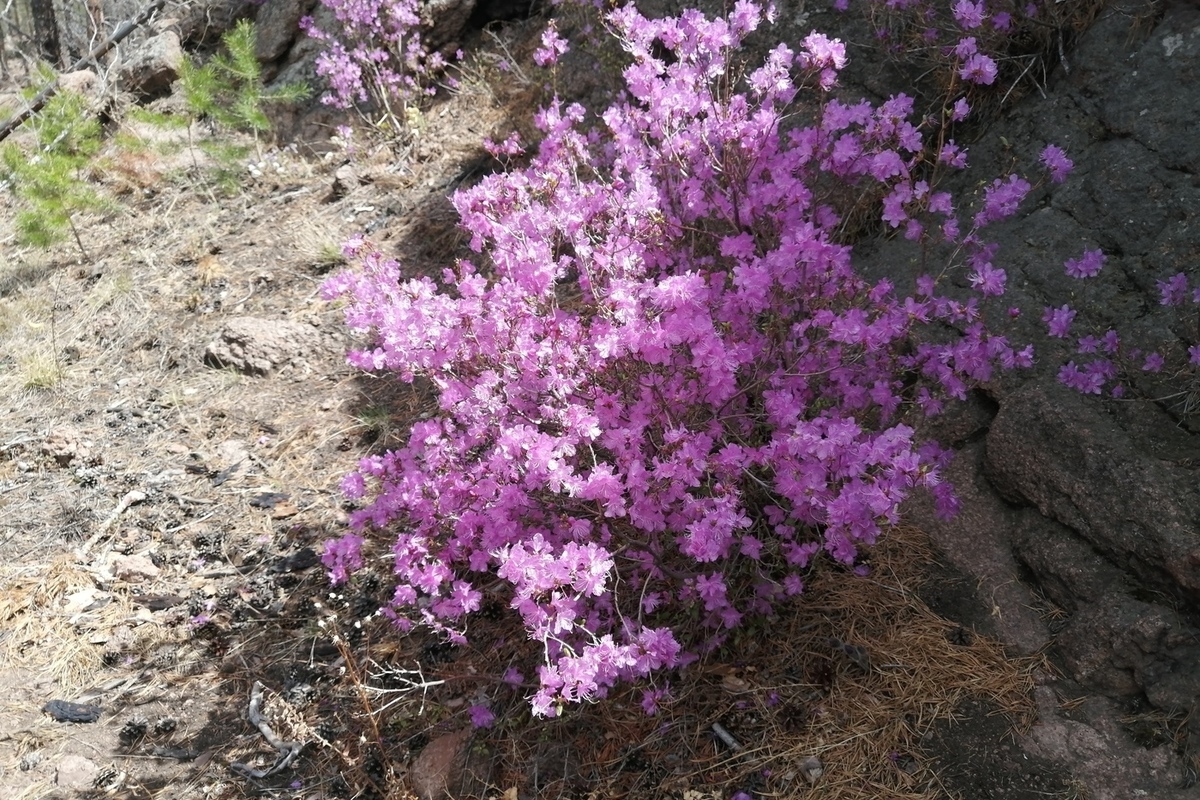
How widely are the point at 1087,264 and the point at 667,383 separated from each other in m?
1.39

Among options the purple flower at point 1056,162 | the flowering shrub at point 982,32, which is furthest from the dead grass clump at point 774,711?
the flowering shrub at point 982,32

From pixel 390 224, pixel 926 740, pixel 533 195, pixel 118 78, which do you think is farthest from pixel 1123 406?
pixel 118 78

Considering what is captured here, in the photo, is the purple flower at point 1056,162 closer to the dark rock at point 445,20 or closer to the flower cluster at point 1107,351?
the flower cluster at point 1107,351

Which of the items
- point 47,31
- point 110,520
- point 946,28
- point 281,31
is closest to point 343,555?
point 110,520

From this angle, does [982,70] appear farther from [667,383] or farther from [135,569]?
[135,569]

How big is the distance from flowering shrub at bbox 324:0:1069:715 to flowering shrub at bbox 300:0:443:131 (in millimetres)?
3552

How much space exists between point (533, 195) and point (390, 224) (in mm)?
2770

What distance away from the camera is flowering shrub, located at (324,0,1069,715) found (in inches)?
89.1

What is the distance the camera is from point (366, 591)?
3.36 metres

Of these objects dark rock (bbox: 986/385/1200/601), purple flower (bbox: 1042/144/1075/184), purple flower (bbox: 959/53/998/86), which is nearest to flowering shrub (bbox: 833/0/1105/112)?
purple flower (bbox: 959/53/998/86)

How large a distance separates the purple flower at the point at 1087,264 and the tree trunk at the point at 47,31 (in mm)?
9777

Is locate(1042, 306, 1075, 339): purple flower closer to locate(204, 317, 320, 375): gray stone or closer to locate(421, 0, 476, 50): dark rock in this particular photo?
locate(204, 317, 320, 375): gray stone

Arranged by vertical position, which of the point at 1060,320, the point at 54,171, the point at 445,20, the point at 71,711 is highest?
the point at 445,20

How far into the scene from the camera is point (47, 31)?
29.0ft
